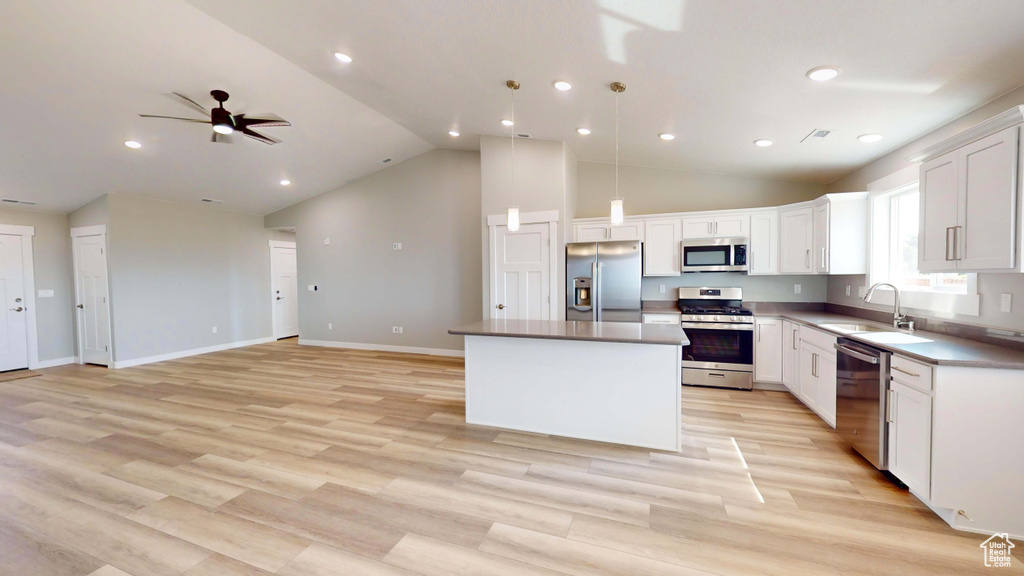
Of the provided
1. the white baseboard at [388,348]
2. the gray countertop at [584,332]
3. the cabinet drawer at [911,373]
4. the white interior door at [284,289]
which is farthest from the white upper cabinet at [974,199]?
the white interior door at [284,289]

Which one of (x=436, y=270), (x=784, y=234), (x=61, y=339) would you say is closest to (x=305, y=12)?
(x=436, y=270)

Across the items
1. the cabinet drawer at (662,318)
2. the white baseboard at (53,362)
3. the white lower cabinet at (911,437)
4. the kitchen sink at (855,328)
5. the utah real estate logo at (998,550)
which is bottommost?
the utah real estate logo at (998,550)

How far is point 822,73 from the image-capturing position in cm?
245

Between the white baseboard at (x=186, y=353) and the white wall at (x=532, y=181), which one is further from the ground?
the white wall at (x=532, y=181)

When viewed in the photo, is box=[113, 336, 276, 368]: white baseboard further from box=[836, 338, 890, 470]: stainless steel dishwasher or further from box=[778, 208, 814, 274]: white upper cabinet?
box=[778, 208, 814, 274]: white upper cabinet

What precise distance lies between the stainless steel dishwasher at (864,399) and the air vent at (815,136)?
5.65ft

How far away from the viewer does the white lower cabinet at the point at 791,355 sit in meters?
3.97

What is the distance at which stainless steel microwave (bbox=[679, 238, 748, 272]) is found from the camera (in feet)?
15.2

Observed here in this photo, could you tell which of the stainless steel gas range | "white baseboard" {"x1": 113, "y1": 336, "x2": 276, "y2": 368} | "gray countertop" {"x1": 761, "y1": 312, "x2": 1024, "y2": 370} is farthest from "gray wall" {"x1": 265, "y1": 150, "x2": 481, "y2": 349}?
"gray countertop" {"x1": 761, "y1": 312, "x2": 1024, "y2": 370}

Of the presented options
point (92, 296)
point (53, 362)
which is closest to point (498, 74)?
point (92, 296)

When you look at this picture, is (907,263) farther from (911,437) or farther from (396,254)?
(396,254)

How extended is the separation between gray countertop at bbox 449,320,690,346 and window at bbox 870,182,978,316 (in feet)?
6.06

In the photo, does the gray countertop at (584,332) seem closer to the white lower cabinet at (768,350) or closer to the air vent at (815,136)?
the white lower cabinet at (768,350)

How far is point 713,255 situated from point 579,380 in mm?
2645
